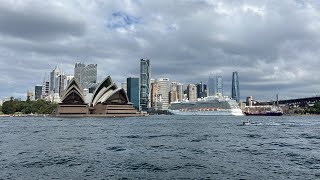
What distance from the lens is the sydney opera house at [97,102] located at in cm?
15326

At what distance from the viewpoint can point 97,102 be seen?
15800 centimetres

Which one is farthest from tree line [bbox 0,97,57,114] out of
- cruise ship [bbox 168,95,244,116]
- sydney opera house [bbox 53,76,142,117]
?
cruise ship [bbox 168,95,244,116]

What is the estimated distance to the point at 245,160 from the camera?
22.0 m

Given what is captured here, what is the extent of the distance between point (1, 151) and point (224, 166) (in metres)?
17.4

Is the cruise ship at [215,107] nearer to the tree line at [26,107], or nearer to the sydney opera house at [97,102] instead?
the sydney opera house at [97,102]

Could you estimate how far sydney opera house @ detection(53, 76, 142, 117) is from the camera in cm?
15326

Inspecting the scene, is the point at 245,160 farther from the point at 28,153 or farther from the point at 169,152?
the point at 28,153

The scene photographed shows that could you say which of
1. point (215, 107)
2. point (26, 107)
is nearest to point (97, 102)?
point (26, 107)

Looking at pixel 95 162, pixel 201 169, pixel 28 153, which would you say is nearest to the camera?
pixel 201 169

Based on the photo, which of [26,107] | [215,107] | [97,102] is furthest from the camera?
[26,107]

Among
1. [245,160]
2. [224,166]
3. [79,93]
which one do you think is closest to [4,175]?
[224,166]

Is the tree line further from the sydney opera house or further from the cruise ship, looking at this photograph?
the cruise ship

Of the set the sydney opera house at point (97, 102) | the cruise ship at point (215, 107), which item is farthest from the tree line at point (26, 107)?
the cruise ship at point (215, 107)

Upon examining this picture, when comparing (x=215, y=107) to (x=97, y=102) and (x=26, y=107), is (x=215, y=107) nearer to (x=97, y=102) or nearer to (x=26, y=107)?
(x=97, y=102)
